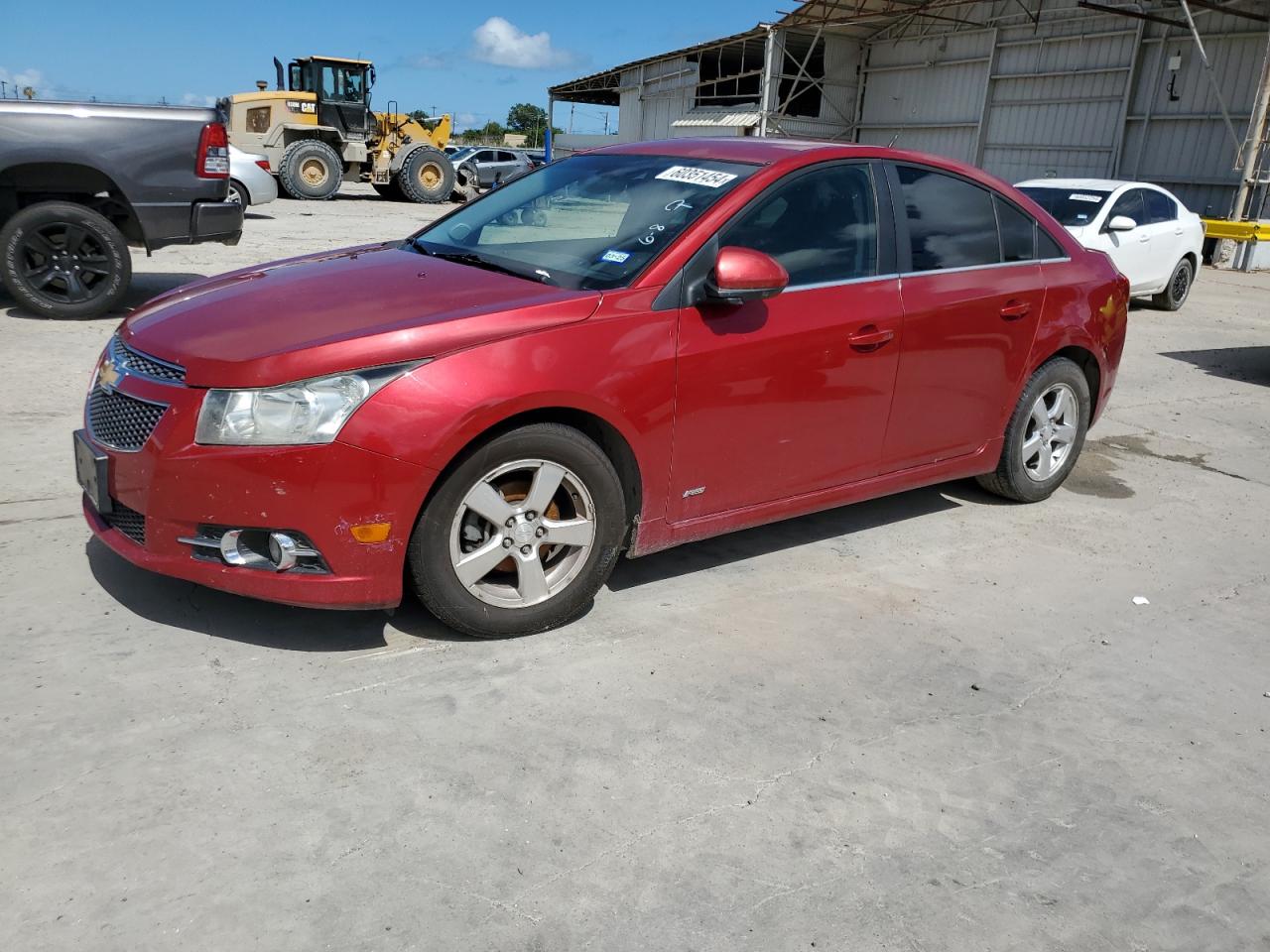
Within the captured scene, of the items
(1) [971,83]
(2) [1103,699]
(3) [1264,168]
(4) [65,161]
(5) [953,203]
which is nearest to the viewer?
(2) [1103,699]

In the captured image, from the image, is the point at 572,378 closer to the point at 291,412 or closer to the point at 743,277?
the point at 743,277

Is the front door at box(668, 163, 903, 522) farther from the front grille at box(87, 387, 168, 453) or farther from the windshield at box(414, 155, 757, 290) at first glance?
the front grille at box(87, 387, 168, 453)

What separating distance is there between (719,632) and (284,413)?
1.67m

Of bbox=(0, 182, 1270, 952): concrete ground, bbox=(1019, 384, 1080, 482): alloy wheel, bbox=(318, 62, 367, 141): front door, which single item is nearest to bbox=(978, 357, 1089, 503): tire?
bbox=(1019, 384, 1080, 482): alloy wheel

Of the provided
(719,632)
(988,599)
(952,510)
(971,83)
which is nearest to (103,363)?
(719,632)

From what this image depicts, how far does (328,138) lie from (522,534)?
25.3 meters

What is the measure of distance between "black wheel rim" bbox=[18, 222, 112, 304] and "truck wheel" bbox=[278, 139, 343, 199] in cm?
1737

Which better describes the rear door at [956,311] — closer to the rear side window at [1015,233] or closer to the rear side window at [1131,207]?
the rear side window at [1015,233]

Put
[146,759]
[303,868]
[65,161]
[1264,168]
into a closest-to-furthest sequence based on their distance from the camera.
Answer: [303,868] < [146,759] < [65,161] < [1264,168]

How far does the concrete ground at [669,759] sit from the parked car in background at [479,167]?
2804 cm

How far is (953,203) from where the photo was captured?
187 inches

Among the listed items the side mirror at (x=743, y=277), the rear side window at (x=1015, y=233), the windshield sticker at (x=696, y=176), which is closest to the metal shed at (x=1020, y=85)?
the rear side window at (x=1015, y=233)

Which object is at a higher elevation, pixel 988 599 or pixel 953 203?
pixel 953 203

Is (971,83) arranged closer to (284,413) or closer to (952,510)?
(952,510)
